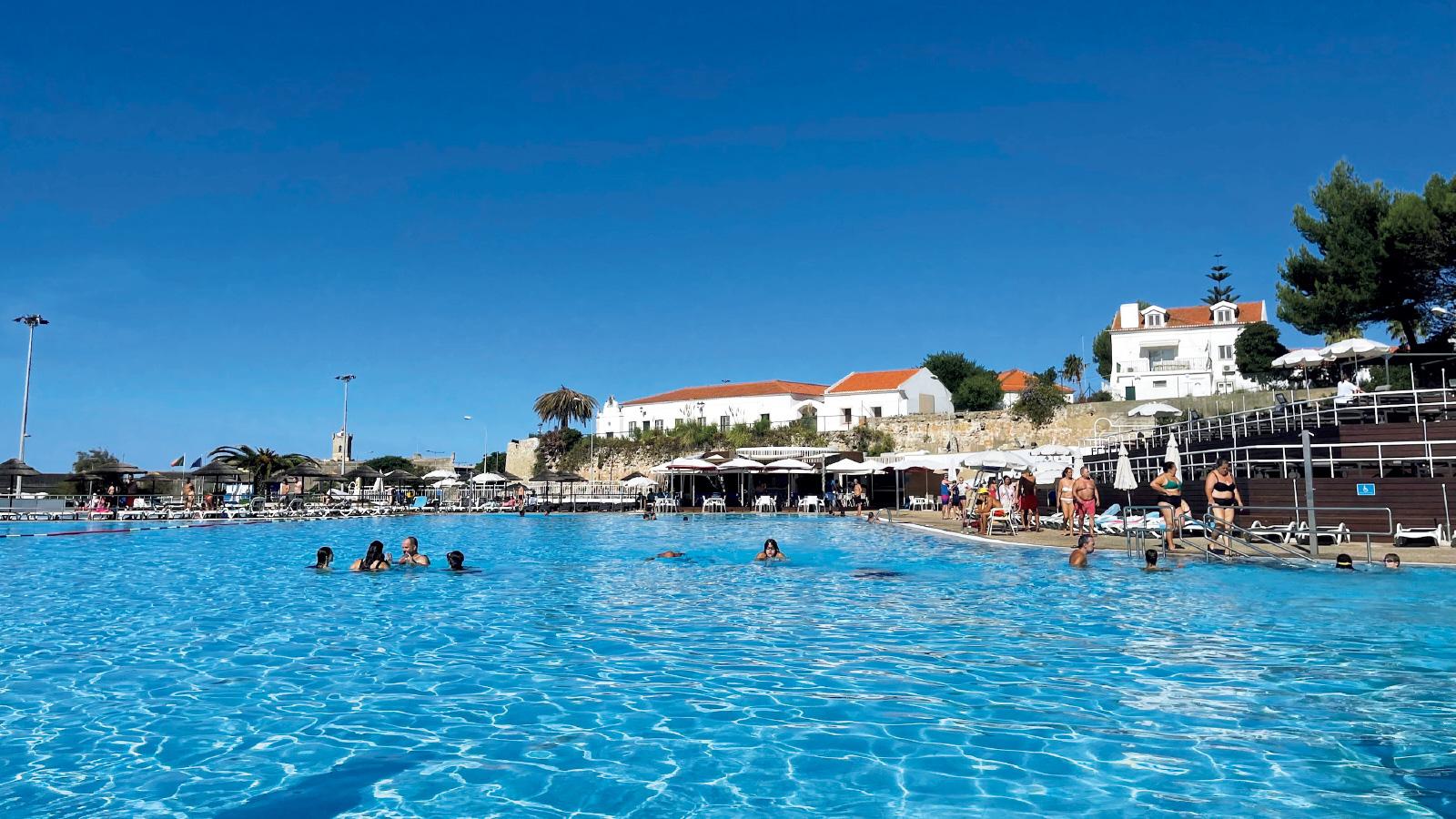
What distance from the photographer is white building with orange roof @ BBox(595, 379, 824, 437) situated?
56.7 meters

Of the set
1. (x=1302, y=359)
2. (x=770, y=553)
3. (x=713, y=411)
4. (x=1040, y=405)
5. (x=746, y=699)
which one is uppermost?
(x=713, y=411)

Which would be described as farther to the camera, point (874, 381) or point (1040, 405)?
point (874, 381)

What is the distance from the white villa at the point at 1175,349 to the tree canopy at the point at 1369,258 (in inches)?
732

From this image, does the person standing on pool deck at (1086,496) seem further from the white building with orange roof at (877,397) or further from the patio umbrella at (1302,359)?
the white building with orange roof at (877,397)

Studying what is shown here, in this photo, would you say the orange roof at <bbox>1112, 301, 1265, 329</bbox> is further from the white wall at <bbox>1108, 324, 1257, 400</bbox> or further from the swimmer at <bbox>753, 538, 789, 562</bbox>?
the swimmer at <bbox>753, 538, 789, 562</bbox>

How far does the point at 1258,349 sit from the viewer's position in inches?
1670

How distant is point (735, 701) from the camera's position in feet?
19.6

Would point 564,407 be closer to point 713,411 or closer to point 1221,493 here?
point 713,411

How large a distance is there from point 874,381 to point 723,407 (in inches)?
383

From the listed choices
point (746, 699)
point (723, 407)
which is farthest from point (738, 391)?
point (746, 699)

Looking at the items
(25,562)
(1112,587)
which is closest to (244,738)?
(1112,587)

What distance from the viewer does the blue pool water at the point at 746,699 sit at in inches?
171

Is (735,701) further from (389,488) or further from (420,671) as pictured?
(389,488)

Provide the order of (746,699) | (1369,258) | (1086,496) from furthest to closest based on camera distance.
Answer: (1369,258)
(1086,496)
(746,699)
